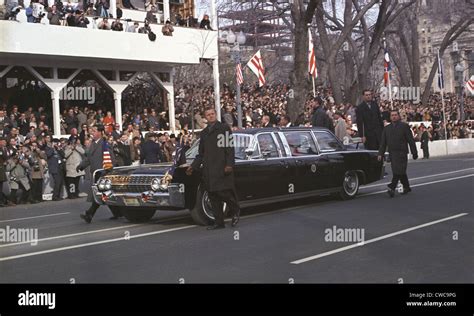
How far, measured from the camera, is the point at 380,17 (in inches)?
1332

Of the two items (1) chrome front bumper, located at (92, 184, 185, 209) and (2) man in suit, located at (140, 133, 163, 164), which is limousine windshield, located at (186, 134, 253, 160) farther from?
(2) man in suit, located at (140, 133, 163, 164)

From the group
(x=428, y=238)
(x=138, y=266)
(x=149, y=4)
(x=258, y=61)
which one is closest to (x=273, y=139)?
(x=428, y=238)

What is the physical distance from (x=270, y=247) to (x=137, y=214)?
4097 millimetres

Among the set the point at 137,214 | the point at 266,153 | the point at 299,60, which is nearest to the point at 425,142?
the point at 299,60

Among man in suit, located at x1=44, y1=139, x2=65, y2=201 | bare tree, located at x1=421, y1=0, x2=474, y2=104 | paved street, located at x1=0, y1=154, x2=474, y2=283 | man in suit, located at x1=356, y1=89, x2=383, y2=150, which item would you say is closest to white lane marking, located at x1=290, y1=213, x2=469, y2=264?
paved street, located at x1=0, y1=154, x2=474, y2=283

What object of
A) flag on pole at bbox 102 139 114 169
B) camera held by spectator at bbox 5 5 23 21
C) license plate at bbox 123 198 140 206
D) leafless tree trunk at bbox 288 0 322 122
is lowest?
license plate at bbox 123 198 140 206

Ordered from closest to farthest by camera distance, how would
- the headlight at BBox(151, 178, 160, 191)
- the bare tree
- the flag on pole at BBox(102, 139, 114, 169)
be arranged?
1. the headlight at BBox(151, 178, 160, 191)
2. the flag on pole at BBox(102, 139, 114, 169)
3. the bare tree

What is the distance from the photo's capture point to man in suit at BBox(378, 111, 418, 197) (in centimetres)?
1491

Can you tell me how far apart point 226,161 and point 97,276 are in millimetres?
3765

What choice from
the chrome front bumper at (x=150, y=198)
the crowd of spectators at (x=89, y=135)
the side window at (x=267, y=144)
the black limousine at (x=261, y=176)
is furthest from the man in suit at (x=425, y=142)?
the chrome front bumper at (x=150, y=198)

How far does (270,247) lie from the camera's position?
9.44 m

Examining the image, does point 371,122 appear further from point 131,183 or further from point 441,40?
point 441,40

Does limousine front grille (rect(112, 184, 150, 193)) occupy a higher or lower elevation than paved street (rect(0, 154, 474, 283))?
higher

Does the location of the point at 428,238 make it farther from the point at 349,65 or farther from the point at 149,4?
the point at 349,65
